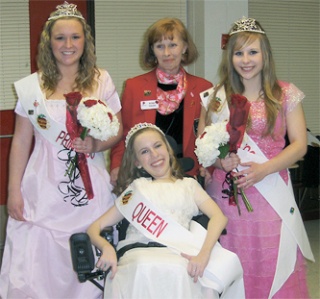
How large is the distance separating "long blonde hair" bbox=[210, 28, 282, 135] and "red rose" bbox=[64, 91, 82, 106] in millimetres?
627

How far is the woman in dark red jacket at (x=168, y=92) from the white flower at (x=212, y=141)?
0.43 metres

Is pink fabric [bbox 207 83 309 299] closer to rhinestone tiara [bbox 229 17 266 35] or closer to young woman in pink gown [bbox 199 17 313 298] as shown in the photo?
young woman in pink gown [bbox 199 17 313 298]

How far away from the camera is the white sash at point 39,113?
100 inches

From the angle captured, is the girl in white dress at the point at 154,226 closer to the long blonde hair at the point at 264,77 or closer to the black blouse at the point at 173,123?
the black blouse at the point at 173,123

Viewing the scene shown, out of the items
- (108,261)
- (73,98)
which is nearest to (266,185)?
(108,261)

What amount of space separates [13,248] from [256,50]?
148 cm

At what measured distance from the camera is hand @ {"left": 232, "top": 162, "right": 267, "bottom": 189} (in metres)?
2.38

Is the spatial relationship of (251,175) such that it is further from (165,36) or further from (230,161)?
(165,36)

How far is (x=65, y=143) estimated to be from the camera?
8.42 ft

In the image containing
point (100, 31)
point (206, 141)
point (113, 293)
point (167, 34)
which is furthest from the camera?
point (100, 31)

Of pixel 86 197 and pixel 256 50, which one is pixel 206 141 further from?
pixel 86 197

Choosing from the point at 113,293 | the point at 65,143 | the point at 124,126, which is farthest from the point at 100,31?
the point at 113,293

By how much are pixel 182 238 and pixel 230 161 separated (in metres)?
0.41

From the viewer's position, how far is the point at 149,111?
2773 mm
